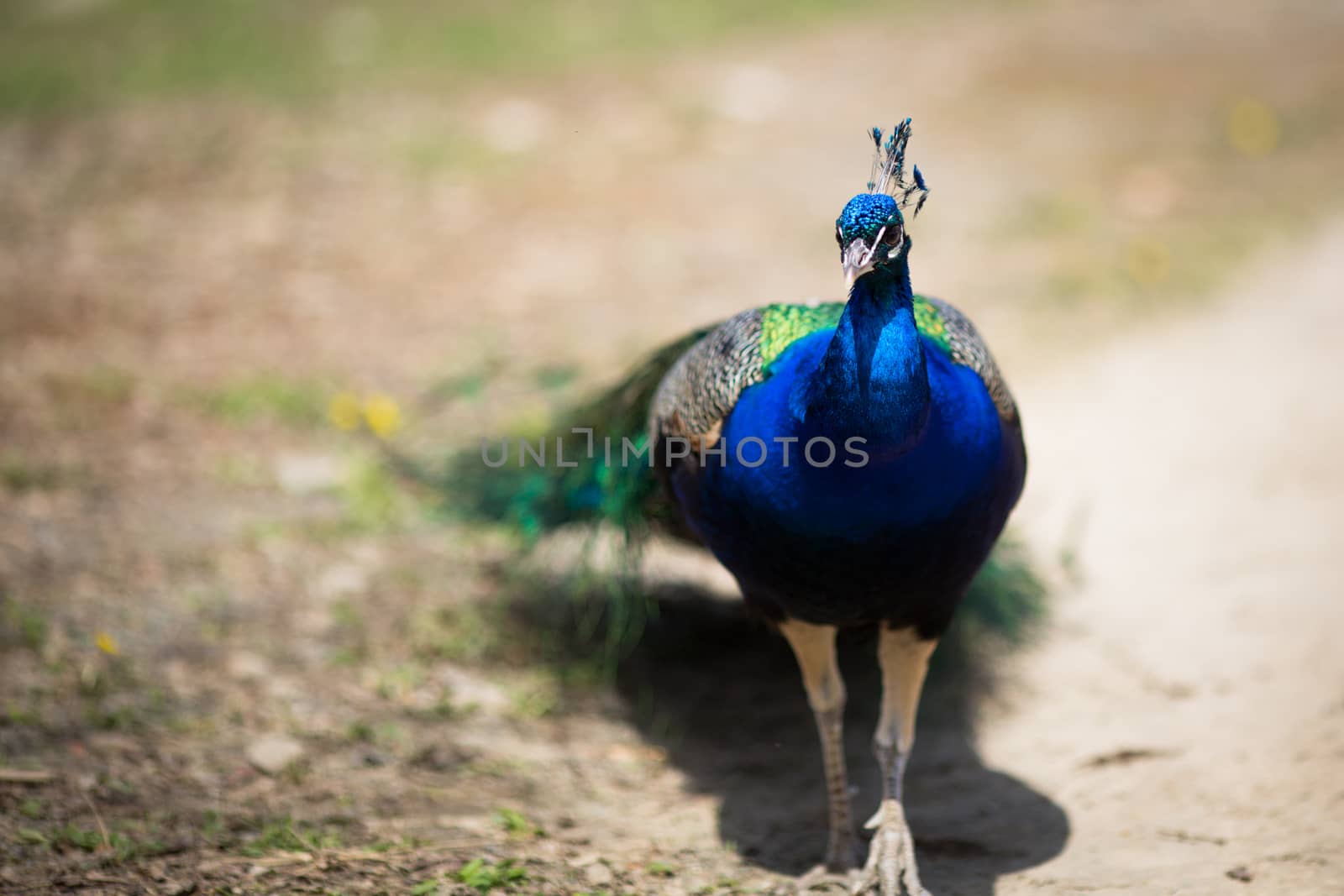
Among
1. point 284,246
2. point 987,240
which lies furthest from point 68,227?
point 987,240

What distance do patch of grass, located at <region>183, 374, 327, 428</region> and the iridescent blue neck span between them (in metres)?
3.79

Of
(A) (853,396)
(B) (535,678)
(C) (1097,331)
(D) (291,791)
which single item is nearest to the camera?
(A) (853,396)

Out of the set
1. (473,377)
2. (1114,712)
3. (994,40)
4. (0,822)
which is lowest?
(0,822)

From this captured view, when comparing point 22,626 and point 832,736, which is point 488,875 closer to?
point 832,736

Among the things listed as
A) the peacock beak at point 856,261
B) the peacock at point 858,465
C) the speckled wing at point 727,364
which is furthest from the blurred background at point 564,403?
the peacock beak at point 856,261

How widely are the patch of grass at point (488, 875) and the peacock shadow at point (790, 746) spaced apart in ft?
2.30

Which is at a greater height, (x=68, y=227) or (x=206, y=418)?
(x=68, y=227)

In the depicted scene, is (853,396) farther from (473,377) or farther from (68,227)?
(68,227)

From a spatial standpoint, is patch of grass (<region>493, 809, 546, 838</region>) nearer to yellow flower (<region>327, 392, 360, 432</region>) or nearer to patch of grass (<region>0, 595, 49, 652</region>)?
patch of grass (<region>0, 595, 49, 652</region>)

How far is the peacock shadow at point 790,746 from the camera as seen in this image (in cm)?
349

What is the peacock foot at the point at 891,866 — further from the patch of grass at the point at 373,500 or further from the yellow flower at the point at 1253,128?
the yellow flower at the point at 1253,128

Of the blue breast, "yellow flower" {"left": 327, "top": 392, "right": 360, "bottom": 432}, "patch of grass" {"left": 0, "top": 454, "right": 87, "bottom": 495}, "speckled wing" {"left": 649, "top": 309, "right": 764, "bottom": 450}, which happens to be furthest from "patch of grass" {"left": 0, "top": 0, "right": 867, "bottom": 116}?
the blue breast

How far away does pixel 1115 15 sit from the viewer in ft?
38.2

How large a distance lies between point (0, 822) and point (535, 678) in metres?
1.74
